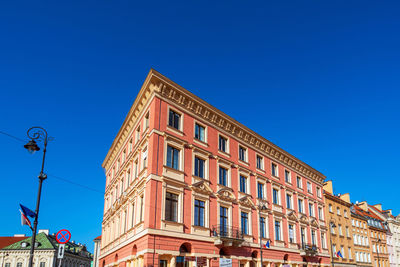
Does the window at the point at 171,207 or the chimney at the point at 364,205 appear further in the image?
the chimney at the point at 364,205

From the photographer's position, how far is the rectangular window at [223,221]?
2856cm

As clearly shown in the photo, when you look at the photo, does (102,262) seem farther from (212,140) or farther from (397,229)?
(397,229)

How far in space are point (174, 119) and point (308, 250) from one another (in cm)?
2311

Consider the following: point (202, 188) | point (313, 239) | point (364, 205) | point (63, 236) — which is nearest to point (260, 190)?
point (202, 188)

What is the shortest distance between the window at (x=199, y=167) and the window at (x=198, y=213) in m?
2.40

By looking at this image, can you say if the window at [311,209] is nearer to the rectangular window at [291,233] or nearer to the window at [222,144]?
the rectangular window at [291,233]

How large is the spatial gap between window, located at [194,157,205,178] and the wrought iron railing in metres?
4.56

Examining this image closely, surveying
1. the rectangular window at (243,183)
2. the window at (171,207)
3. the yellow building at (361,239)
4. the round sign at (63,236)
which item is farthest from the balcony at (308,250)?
the round sign at (63,236)

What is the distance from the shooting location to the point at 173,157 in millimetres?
26922

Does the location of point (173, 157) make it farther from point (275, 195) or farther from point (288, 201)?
point (288, 201)

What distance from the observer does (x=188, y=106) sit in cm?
2955

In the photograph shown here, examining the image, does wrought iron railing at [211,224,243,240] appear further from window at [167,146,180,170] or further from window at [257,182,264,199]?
window at [167,146,180,170]

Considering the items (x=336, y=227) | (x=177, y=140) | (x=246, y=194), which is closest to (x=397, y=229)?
(x=336, y=227)

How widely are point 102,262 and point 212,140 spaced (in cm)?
2035
